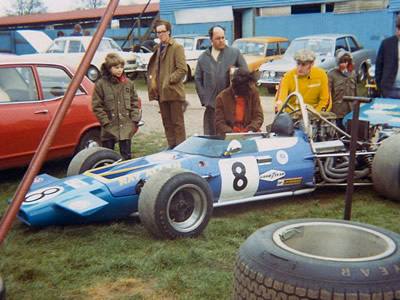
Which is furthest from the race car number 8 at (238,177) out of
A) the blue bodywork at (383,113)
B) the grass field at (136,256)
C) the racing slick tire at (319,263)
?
the racing slick tire at (319,263)

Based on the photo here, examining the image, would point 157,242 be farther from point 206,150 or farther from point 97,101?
point 97,101

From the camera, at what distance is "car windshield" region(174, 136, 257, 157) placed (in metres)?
5.35

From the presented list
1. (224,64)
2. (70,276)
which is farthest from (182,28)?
(70,276)

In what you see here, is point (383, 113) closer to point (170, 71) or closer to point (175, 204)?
point (170, 71)

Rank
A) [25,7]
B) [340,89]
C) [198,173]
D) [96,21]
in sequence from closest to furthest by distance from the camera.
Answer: [198,173]
[340,89]
[96,21]
[25,7]

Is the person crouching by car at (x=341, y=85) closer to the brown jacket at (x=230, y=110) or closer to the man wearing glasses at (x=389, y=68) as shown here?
the man wearing glasses at (x=389, y=68)

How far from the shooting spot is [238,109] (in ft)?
20.8

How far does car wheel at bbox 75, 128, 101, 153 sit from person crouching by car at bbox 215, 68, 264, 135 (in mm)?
1939

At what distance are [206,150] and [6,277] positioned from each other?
223 centimetres

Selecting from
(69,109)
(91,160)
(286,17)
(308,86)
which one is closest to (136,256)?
(91,160)

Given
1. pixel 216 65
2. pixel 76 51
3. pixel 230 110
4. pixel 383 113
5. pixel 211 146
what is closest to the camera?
pixel 211 146

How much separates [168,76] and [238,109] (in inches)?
56.5

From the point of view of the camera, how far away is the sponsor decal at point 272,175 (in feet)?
17.7

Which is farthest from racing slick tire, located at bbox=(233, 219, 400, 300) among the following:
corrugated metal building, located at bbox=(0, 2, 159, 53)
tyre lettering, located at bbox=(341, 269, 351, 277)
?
corrugated metal building, located at bbox=(0, 2, 159, 53)
